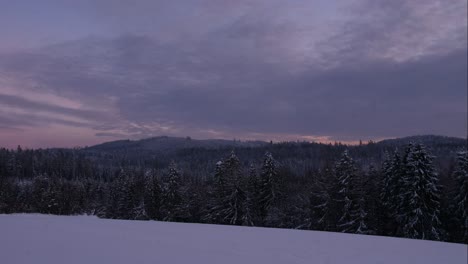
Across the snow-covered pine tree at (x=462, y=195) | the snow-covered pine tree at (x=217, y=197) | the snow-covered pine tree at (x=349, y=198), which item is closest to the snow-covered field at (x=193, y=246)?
the snow-covered pine tree at (x=462, y=195)

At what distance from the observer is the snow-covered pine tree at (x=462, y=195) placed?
2654cm

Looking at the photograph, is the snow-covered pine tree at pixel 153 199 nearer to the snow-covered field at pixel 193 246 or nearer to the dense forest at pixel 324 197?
the dense forest at pixel 324 197

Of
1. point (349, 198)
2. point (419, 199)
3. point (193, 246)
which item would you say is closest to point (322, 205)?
point (349, 198)

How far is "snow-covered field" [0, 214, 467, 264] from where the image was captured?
10248 millimetres

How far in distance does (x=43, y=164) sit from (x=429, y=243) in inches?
5062

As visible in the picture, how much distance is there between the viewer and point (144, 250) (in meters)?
11.3

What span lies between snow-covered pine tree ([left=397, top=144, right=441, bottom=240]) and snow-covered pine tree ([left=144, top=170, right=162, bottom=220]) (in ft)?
91.9

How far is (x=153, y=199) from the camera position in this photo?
45.3 metres

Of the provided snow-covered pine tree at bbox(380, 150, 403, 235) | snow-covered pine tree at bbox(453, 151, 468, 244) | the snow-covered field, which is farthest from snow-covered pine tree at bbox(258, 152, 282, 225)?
the snow-covered field

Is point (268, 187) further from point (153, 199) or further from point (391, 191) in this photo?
point (153, 199)

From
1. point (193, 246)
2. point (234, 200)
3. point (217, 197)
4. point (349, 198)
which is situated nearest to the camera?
point (193, 246)

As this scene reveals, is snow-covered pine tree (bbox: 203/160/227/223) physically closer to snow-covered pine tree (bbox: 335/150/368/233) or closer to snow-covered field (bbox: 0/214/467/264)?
snow-covered pine tree (bbox: 335/150/368/233)

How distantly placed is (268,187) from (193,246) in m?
27.7

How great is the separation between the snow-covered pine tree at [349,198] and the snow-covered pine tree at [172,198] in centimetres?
1908
